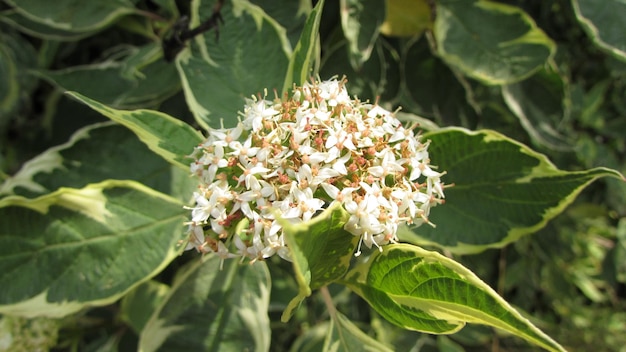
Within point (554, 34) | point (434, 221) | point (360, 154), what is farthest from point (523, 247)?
point (360, 154)

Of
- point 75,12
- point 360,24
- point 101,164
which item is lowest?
point 101,164

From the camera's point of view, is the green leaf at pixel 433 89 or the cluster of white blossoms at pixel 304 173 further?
the green leaf at pixel 433 89

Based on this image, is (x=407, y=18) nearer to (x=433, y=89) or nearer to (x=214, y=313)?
(x=433, y=89)

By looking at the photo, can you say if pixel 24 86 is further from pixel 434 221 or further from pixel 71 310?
pixel 434 221

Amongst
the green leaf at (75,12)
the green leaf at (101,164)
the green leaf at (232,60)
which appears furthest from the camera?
the green leaf at (75,12)

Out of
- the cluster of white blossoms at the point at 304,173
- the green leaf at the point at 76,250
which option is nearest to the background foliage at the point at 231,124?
the green leaf at the point at 76,250

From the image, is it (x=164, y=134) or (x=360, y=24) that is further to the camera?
(x=360, y=24)

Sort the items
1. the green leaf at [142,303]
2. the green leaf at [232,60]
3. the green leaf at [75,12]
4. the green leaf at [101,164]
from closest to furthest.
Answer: the green leaf at [232,60] → the green leaf at [101,164] → the green leaf at [75,12] → the green leaf at [142,303]

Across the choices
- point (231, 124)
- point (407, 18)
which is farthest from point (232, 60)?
point (407, 18)

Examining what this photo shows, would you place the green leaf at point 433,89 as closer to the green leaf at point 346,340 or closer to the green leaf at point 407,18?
the green leaf at point 407,18
